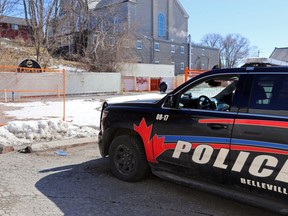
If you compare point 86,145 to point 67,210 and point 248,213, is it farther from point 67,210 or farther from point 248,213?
point 248,213

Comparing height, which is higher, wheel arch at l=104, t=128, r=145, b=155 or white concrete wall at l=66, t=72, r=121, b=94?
white concrete wall at l=66, t=72, r=121, b=94

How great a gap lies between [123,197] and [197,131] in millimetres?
1430

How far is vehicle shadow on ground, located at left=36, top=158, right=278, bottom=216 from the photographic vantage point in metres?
3.95

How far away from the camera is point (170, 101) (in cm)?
432

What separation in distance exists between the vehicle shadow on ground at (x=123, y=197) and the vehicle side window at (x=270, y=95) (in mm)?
1390

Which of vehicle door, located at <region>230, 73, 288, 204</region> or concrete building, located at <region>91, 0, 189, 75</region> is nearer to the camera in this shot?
vehicle door, located at <region>230, 73, 288, 204</region>

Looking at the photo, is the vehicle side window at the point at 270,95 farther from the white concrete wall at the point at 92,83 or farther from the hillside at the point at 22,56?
the hillside at the point at 22,56

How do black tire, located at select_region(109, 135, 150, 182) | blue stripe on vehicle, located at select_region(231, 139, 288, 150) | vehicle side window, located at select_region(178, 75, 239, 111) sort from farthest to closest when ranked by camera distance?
black tire, located at select_region(109, 135, 150, 182)
vehicle side window, located at select_region(178, 75, 239, 111)
blue stripe on vehicle, located at select_region(231, 139, 288, 150)

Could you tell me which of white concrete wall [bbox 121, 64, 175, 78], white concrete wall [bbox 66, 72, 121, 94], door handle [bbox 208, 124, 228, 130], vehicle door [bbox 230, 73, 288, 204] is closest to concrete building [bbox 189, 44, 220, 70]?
white concrete wall [bbox 121, 64, 175, 78]

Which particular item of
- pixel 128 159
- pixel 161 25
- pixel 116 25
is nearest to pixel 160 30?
pixel 161 25

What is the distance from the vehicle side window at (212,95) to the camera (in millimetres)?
4070

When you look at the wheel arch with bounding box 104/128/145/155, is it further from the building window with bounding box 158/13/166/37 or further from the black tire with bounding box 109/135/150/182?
the building window with bounding box 158/13/166/37

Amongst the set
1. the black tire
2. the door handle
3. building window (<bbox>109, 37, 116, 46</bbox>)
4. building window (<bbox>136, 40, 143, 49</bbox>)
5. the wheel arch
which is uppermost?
building window (<bbox>136, 40, 143, 49</bbox>)

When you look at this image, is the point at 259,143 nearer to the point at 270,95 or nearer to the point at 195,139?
the point at 270,95
